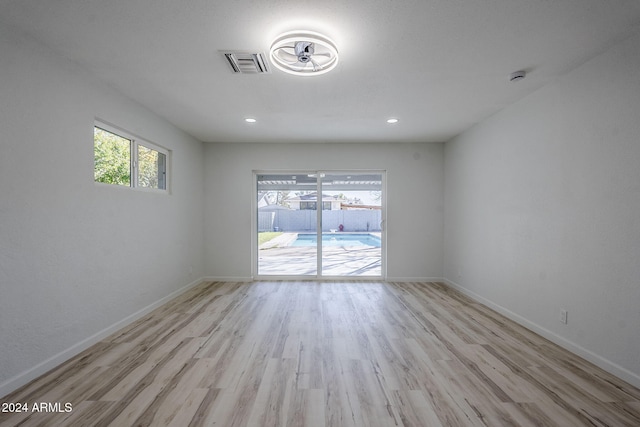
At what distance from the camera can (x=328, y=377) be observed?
2.14 meters

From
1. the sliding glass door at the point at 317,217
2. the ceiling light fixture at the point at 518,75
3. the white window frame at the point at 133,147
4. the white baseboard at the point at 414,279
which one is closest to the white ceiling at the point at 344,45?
the ceiling light fixture at the point at 518,75

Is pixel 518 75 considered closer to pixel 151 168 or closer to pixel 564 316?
pixel 564 316

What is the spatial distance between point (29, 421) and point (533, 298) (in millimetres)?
4285

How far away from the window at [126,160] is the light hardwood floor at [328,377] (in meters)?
1.66

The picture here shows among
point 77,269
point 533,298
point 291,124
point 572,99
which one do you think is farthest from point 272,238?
point 572,99

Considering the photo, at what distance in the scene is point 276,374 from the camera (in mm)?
2186

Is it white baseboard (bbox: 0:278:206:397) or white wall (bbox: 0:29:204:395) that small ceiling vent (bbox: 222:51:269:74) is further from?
white baseboard (bbox: 0:278:206:397)

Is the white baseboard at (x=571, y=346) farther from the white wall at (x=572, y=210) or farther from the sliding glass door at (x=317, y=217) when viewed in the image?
the sliding glass door at (x=317, y=217)

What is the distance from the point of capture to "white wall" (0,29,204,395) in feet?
6.47

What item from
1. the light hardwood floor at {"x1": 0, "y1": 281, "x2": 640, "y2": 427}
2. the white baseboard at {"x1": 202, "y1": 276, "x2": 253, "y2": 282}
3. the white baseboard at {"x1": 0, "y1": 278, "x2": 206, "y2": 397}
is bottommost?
the white baseboard at {"x1": 202, "y1": 276, "x2": 253, "y2": 282}

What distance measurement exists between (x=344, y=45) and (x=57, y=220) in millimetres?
2741

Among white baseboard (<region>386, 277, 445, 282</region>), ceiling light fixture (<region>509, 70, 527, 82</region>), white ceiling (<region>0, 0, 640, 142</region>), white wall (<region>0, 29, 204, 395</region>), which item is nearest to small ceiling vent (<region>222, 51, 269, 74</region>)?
white ceiling (<region>0, 0, 640, 142</region>)

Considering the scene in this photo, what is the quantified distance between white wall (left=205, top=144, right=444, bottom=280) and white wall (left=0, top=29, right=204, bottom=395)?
1771 millimetres

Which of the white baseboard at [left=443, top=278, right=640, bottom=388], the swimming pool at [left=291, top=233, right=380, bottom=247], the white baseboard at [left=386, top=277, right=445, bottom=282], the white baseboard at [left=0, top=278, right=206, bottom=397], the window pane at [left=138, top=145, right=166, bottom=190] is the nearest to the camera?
the white baseboard at [left=0, top=278, right=206, bottom=397]
